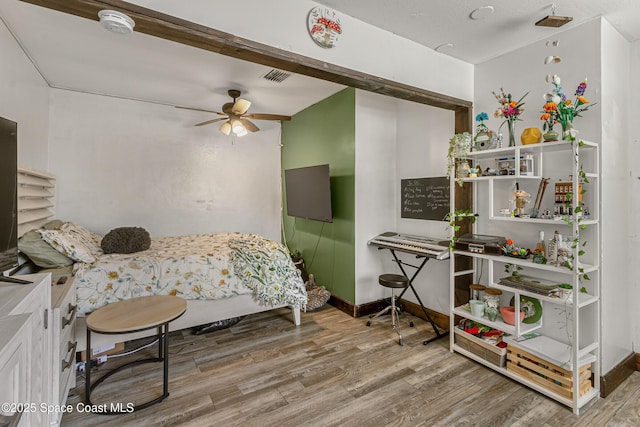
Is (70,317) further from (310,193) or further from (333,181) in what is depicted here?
(333,181)

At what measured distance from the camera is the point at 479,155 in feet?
8.68

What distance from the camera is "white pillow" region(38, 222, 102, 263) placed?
2.45 metres

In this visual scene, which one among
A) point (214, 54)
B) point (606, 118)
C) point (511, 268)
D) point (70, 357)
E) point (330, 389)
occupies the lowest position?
point (330, 389)

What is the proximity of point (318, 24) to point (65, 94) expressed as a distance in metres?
3.57

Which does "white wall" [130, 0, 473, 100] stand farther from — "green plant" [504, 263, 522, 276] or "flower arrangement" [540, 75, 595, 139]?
"green plant" [504, 263, 522, 276]

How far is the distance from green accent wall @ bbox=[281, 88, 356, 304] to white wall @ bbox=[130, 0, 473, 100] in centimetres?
106

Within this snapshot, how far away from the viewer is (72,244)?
2.55 metres

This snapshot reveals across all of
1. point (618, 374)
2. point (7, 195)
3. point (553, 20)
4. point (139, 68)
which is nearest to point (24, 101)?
point (139, 68)

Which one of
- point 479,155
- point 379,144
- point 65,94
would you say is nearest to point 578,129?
point 479,155

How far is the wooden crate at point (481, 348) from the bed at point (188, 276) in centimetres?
150

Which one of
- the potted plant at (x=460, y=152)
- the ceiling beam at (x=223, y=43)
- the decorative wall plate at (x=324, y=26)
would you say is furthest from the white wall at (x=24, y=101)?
the potted plant at (x=460, y=152)

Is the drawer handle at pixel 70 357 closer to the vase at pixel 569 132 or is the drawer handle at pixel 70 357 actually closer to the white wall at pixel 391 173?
the white wall at pixel 391 173

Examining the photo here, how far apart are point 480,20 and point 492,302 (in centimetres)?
212

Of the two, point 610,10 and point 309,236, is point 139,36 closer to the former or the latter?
point 309,236
